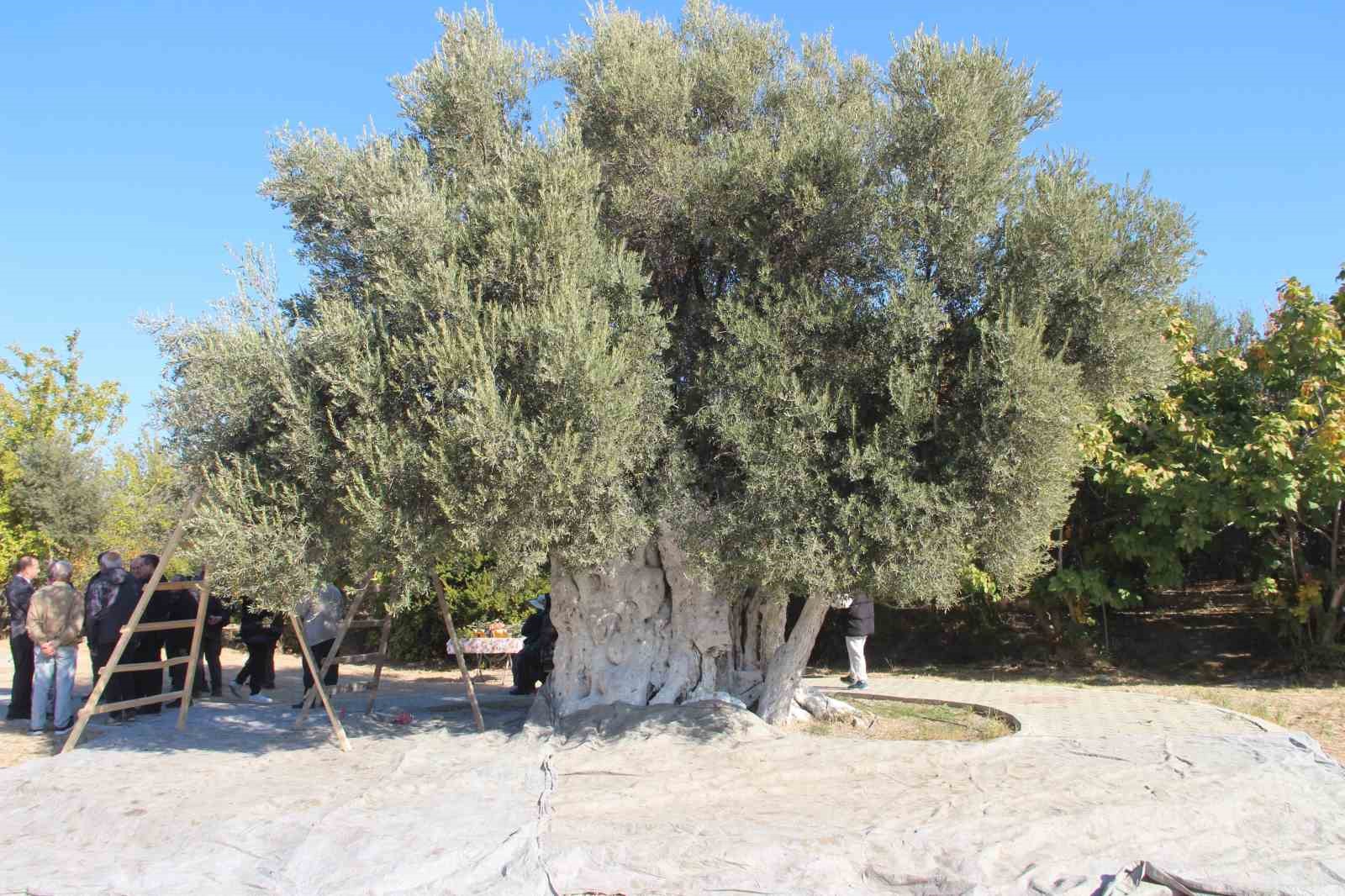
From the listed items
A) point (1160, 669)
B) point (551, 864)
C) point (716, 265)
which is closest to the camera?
point (551, 864)

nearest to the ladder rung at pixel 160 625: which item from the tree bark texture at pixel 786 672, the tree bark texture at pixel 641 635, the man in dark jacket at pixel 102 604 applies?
the man in dark jacket at pixel 102 604

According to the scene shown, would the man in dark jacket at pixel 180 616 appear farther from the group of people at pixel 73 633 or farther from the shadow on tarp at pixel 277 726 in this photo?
the shadow on tarp at pixel 277 726

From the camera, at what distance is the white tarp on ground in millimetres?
5906

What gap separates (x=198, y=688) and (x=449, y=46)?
9.42 m

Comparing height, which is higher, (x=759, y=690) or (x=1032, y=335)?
(x=1032, y=335)

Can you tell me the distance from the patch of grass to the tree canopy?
2055 millimetres

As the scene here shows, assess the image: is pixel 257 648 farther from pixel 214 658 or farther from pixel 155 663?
pixel 155 663

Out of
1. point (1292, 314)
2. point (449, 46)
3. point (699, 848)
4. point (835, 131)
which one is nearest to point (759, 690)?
point (699, 848)

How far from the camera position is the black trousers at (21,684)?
11.5m

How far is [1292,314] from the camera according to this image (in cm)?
1364

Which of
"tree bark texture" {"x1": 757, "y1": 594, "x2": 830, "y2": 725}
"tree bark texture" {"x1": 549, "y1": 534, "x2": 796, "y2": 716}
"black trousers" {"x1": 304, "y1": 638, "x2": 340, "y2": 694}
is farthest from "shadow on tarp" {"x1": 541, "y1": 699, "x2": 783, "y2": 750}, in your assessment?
"black trousers" {"x1": 304, "y1": 638, "x2": 340, "y2": 694}

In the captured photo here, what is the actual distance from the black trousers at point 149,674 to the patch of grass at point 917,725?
7.91 meters

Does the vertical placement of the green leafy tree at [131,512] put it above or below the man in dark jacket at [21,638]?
above

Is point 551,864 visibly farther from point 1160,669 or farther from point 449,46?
point 1160,669
